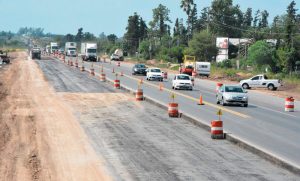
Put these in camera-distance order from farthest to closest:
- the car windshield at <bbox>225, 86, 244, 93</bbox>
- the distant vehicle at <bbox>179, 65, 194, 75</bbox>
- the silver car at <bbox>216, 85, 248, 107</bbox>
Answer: the distant vehicle at <bbox>179, 65, 194, 75</bbox>
the car windshield at <bbox>225, 86, 244, 93</bbox>
the silver car at <bbox>216, 85, 248, 107</bbox>

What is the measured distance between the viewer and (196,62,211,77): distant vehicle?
78312 mm

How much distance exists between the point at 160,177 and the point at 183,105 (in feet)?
71.6

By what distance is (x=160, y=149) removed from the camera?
20891 mm

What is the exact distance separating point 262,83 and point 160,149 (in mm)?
40879

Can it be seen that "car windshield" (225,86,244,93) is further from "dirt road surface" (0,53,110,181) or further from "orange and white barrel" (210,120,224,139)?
"orange and white barrel" (210,120,224,139)

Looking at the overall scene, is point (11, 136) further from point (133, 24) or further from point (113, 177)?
point (133, 24)

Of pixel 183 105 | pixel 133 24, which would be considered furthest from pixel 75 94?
pixel 133 24

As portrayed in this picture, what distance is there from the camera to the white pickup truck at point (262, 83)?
195 ft

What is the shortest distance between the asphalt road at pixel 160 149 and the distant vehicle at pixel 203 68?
139 ft

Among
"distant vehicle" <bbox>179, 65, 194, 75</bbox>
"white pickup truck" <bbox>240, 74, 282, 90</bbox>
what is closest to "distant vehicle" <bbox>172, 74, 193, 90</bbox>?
"white pickup truck" <bbox>240, 74, 282, 90</bbox>

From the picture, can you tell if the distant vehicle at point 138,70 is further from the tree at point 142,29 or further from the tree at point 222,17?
the tree at point 142,29

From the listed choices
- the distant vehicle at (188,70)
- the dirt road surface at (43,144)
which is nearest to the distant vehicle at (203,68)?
the distant vehicle at (188,70)

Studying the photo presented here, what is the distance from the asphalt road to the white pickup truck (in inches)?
1018

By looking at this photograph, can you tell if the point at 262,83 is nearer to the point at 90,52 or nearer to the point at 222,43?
the point at 90,52
